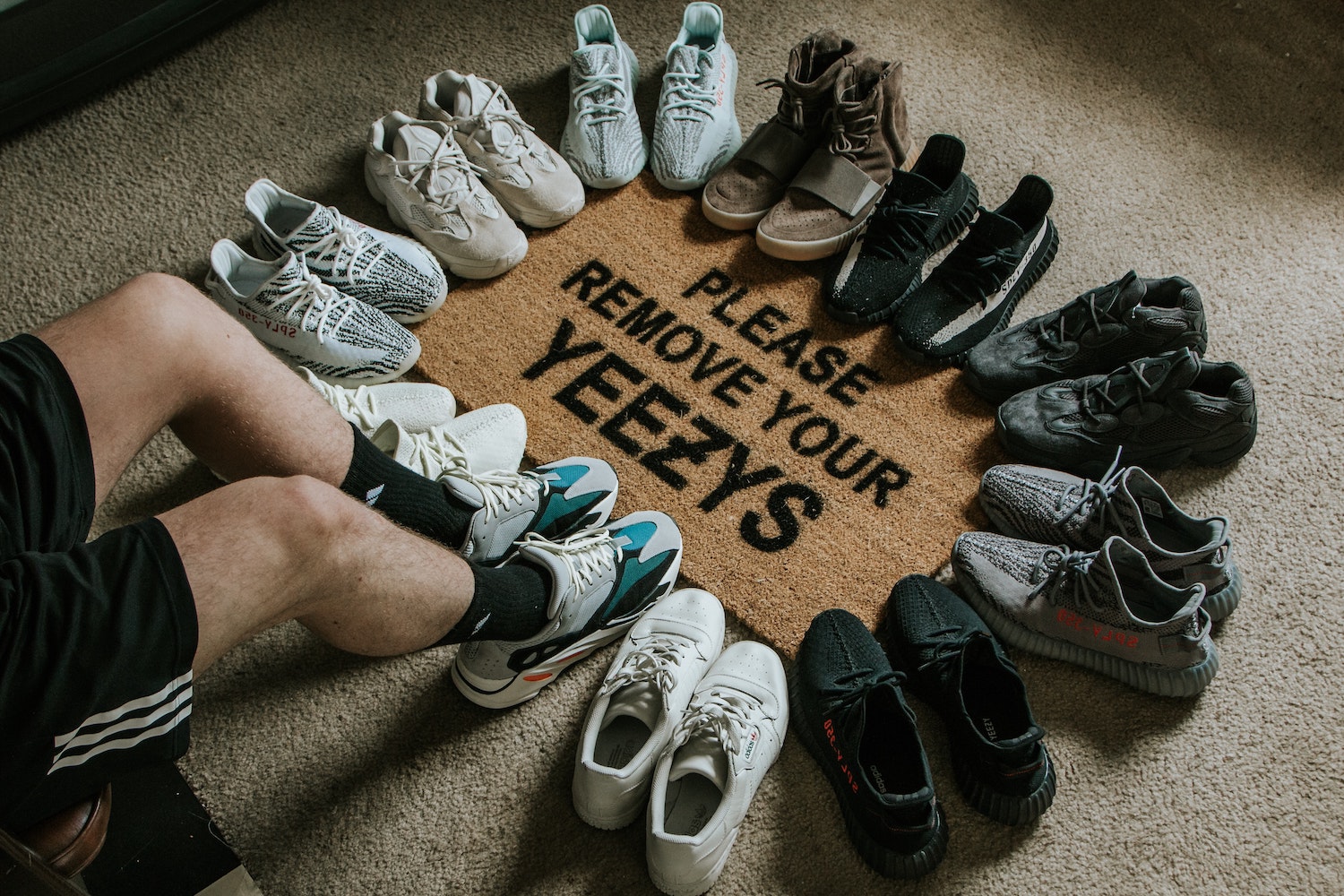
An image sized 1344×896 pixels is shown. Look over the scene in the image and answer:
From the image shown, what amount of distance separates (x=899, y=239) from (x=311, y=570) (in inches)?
40.7

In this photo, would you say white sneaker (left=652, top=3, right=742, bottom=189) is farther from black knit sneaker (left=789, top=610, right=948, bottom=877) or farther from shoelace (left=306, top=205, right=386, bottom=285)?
black knit sneaker (left=789, top=610, right=948, bottom=877)

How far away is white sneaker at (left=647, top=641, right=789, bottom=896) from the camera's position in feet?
3.17

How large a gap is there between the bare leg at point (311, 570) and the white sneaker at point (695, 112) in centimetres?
92

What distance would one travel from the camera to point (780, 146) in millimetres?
1541

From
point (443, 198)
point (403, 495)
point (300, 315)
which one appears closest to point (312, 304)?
point (300, 315)

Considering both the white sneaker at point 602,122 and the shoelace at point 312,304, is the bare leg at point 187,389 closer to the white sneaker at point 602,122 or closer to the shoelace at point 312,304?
the shoelace at point 312,304

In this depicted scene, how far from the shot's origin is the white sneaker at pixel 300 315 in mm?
1322

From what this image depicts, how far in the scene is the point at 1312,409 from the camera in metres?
1.37

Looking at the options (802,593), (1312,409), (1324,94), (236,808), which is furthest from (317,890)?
(1324,94)

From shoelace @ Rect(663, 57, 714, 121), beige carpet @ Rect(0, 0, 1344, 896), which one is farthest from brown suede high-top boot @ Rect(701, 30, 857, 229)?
beige carpet @ Rect(0, 0, 1344, 896)

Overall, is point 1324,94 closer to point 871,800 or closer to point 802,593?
point 802,593

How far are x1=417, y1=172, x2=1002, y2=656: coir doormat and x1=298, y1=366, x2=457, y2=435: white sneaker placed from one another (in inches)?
2.8

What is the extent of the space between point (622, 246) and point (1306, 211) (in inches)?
48.2

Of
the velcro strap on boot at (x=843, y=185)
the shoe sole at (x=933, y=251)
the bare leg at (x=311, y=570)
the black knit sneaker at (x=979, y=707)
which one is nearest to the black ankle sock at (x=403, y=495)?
the bare leg at (x=311, y=570)
